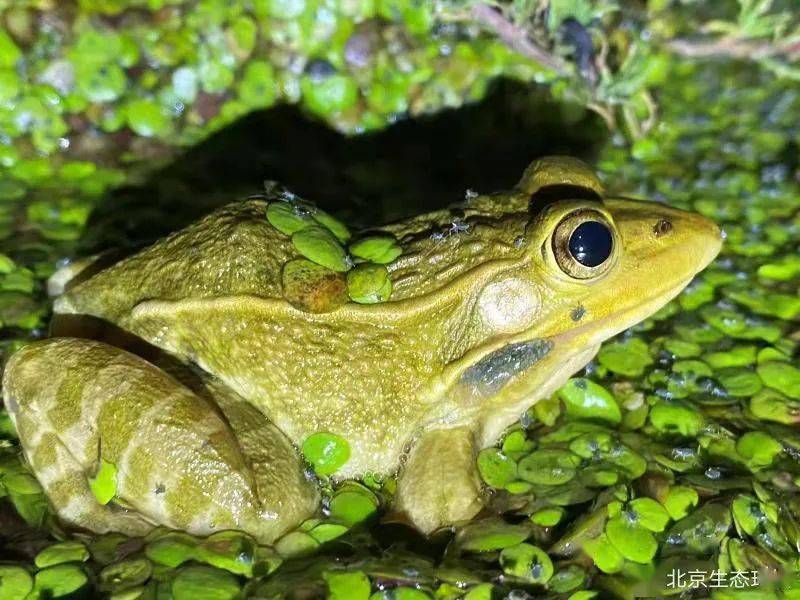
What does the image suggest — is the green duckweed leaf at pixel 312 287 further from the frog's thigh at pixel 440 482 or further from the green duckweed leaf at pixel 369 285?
the frog's thigh at pixel 440 482

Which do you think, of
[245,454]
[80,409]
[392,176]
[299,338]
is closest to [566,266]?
[299,338]

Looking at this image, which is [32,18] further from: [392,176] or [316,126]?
[392,176]

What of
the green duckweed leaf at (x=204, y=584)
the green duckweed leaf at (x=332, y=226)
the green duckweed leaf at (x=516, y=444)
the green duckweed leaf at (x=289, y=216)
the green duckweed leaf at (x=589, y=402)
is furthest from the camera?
the green duckweed leaf at (x=589, y=402)

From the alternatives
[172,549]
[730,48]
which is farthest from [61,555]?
[730,48]

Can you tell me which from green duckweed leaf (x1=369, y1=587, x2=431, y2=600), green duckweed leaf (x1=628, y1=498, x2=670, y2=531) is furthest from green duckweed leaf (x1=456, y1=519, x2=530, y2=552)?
green duckweed leaf (x1=628, y1=498, x2=670, y2=531)

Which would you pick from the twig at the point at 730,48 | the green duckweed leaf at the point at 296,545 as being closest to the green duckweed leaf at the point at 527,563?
the green duckweed leaf at the point at 296,545

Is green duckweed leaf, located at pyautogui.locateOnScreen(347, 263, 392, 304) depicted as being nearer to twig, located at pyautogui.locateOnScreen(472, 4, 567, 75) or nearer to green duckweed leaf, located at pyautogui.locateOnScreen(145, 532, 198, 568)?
green duckweed leaf, located at pyautogui.locateOnScreen(145, 532, 198, 568)
